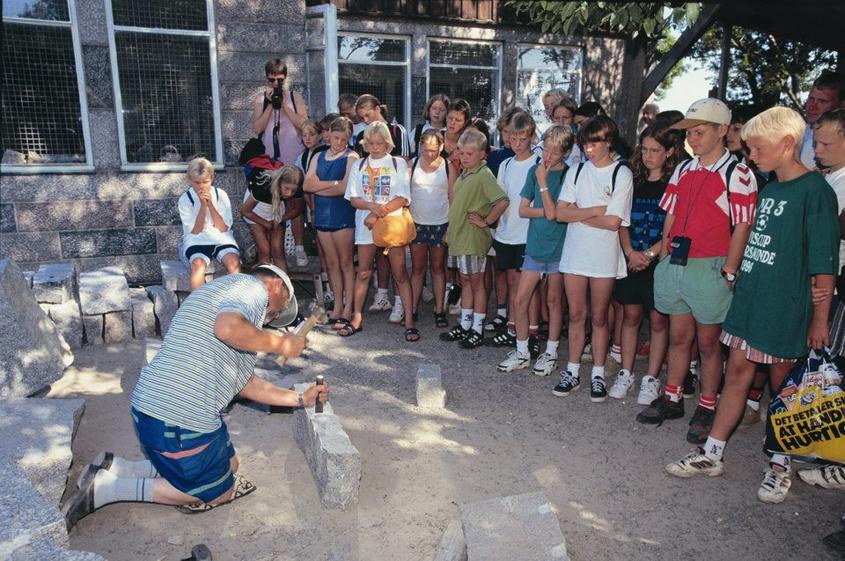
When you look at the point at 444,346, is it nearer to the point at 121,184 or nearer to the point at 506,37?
the point at 121,184

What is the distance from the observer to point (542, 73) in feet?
32.5

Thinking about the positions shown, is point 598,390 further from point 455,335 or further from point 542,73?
point 542,73

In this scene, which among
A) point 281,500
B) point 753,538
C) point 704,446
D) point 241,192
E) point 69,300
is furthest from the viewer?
point 241,192

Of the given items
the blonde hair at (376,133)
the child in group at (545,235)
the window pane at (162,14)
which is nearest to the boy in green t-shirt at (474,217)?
the child in group at (545,235)

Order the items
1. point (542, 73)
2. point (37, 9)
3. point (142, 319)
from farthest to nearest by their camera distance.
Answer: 1. point (542, 73)
2. point (37, 9)
3. point (142, 319)

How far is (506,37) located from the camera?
9.45 meters

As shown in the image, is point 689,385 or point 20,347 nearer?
point 20,347

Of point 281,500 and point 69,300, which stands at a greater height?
point 69,300

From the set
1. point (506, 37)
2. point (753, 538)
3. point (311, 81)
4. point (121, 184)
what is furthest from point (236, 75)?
point (753, 538)

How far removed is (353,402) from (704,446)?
7.67ft

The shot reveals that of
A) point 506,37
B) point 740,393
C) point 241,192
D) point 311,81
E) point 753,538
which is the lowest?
point 753,538

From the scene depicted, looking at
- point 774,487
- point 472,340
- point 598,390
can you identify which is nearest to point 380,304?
point 472,340

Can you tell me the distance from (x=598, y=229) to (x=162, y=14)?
228 inches

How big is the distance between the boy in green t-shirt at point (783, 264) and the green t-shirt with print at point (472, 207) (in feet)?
7.38
